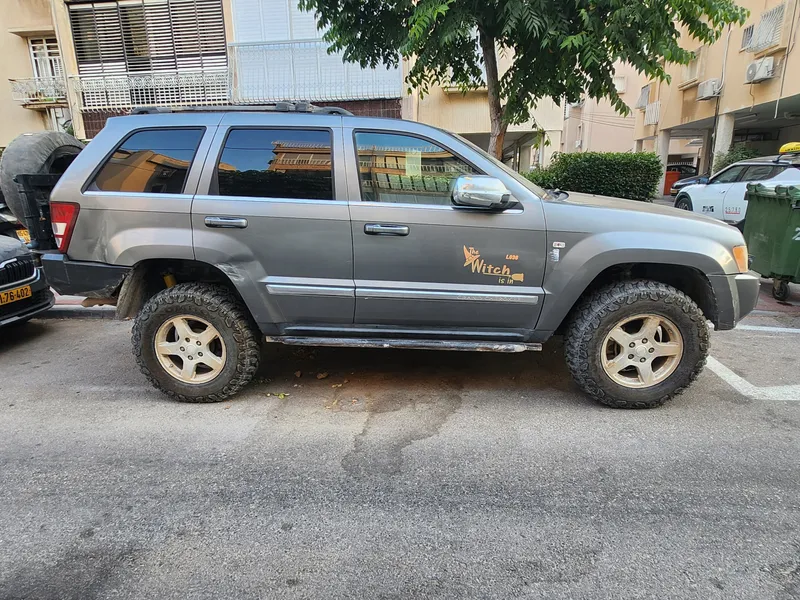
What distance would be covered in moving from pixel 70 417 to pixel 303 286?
1.96 meters

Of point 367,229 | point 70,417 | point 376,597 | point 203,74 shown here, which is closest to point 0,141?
point 203,74

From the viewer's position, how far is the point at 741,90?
629 inches

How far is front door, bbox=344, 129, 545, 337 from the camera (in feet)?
11.0

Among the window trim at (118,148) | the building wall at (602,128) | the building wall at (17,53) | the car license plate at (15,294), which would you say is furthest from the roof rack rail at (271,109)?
the building wall at (602,128)

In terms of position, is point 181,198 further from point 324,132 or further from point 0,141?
point 0,141

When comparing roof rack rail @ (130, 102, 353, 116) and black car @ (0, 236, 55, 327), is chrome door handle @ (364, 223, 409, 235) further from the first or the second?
black car @ (0, 236, 55, 327)

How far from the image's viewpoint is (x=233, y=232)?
343cm

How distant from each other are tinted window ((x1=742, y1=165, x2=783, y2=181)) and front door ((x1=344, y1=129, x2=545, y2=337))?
30.6 feet

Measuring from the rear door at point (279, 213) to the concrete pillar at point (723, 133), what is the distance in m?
18.2

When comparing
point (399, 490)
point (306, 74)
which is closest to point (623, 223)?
point (399, 490)

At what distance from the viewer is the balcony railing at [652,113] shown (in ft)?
73.2

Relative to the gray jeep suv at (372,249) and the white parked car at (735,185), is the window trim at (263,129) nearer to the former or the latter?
the gray jeep suv at (372,249)

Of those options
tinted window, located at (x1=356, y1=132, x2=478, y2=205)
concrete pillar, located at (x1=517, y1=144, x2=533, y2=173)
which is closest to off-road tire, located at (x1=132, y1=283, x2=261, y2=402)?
tinted window, located at (x1=356, y1=132, x2=478, y2=205)

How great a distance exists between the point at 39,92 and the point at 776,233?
19389 mm
